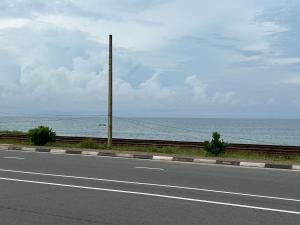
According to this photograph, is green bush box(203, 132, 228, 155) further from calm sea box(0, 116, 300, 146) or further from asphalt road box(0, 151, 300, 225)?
calm sea box(0, 116, 300, 146)

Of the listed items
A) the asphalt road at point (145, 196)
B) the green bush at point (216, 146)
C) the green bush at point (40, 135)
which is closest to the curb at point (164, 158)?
→ the green bush at point (40, 135)

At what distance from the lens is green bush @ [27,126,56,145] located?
23797 mm

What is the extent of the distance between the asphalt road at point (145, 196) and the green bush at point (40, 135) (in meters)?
9.46

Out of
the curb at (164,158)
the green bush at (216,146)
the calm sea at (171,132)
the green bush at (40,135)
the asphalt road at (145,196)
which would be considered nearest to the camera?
the asphalt road at (145,196)

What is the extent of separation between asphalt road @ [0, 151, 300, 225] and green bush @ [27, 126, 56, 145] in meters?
9.46

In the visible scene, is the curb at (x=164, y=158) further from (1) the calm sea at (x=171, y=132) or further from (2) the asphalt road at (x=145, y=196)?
(1) the calm sea at (x=171, y=132)

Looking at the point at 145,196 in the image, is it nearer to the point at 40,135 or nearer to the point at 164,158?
the point at 164,158

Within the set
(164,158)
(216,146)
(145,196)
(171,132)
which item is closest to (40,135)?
(164,158)

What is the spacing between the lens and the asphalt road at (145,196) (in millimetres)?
7406

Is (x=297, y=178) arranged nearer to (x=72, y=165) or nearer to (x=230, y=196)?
(x=230, y=196)

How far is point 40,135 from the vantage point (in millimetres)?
23859

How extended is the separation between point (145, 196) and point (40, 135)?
15.5 m

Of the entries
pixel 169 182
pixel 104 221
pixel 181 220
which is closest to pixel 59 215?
pixel 104 221

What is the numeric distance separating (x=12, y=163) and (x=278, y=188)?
8.52 m
